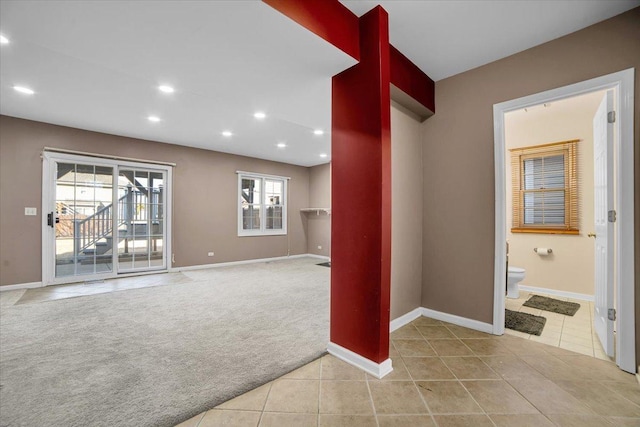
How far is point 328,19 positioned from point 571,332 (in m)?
3.55

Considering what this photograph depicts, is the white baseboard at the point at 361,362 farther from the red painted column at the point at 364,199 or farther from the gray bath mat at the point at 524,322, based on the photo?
the gray bath mat at the point at 524,322

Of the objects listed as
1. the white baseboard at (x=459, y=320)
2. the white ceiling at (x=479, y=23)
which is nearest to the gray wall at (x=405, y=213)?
the white baseboard at (x=459, y=320)

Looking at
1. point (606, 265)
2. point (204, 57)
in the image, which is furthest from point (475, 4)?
point (606, 265)

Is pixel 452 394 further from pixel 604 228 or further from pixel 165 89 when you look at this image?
pixel 165 89

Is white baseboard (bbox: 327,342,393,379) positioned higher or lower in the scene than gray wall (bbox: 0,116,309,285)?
lower

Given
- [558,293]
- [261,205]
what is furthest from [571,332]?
[261,205]

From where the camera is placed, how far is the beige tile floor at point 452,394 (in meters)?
1.45

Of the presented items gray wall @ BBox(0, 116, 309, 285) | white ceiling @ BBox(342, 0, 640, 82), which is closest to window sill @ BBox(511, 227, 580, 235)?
white ceiling @ BBox(342, 0, 640, 82)

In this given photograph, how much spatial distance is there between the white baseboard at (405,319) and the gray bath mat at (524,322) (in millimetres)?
855

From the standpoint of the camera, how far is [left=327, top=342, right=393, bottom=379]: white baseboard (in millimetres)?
1845

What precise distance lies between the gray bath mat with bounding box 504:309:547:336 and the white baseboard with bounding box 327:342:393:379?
1.64 meters

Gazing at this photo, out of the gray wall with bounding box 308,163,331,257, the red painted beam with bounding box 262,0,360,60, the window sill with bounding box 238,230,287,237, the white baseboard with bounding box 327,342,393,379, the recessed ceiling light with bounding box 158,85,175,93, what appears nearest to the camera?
the red painted beam with bounding box 262,0,360,60

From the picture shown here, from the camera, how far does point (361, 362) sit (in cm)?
194

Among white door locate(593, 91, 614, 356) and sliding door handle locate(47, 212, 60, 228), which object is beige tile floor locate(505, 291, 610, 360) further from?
sliding door handle locate(47, 212, 60, 228)
